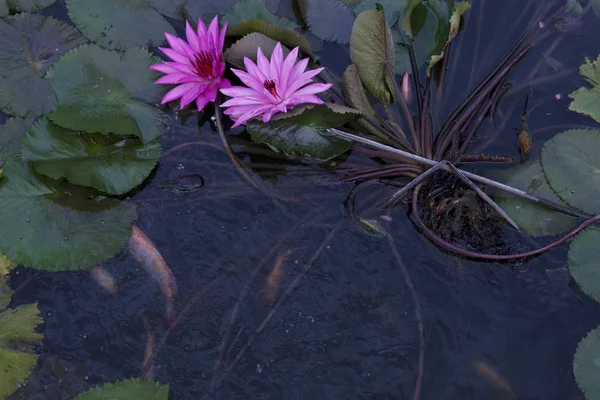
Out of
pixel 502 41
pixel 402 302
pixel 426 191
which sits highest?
pixel 502 41

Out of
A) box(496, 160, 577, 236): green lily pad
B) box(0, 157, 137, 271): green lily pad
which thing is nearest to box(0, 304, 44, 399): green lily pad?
box(0, 157, 137, 271): green lily pad

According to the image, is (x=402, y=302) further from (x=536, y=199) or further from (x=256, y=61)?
(x=256, y=61)

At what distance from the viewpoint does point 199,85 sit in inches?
104

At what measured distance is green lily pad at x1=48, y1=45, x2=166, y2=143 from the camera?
247 centimetres

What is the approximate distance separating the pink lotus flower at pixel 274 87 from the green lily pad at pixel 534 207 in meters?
1.02

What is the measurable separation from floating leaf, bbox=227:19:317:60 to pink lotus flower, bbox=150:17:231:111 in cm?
10

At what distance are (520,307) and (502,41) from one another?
148 centimetres

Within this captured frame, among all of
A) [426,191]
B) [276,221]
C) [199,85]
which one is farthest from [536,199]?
[199,85]

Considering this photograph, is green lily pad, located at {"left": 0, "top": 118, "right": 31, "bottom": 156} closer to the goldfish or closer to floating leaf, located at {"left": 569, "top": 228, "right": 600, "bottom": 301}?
the goldfish

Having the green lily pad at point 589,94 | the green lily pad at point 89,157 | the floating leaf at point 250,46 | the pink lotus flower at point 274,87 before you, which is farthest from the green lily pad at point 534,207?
the green lily pad at point 89,157

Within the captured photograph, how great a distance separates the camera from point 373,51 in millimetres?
2602

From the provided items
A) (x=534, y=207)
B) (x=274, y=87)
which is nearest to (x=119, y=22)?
(x=274, y=87)

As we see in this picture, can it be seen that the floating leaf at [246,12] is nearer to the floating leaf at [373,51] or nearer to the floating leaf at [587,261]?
the floating leaf at [373,51]

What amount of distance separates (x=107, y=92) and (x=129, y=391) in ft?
4.60
